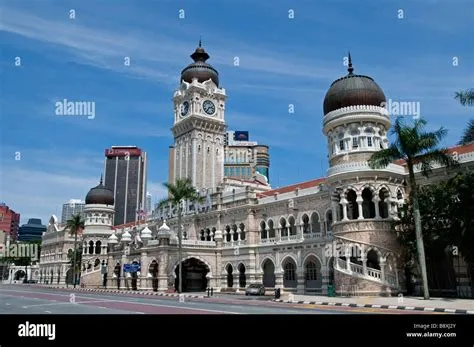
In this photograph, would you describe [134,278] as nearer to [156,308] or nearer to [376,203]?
[376,203]

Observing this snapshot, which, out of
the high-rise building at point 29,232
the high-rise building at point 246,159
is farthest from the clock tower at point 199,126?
the high-rise building at point 29,232

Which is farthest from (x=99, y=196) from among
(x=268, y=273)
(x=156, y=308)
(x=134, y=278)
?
(x=156, y=308)

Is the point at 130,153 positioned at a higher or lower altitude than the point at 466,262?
higher

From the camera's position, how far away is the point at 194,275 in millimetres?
47219

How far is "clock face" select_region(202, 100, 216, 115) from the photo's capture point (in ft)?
205

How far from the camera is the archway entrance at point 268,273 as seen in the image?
4262 centimetres

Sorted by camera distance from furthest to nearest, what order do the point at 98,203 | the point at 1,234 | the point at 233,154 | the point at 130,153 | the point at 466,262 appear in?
the point at 130,153
the point at 233,154
the point at 1,234
the point at 98,203
the point at 466,262

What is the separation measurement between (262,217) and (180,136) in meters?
24.8

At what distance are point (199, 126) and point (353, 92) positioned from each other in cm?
3133

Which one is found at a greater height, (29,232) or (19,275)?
(29,232)

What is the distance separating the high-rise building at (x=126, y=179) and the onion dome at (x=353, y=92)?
134073 millimetres
